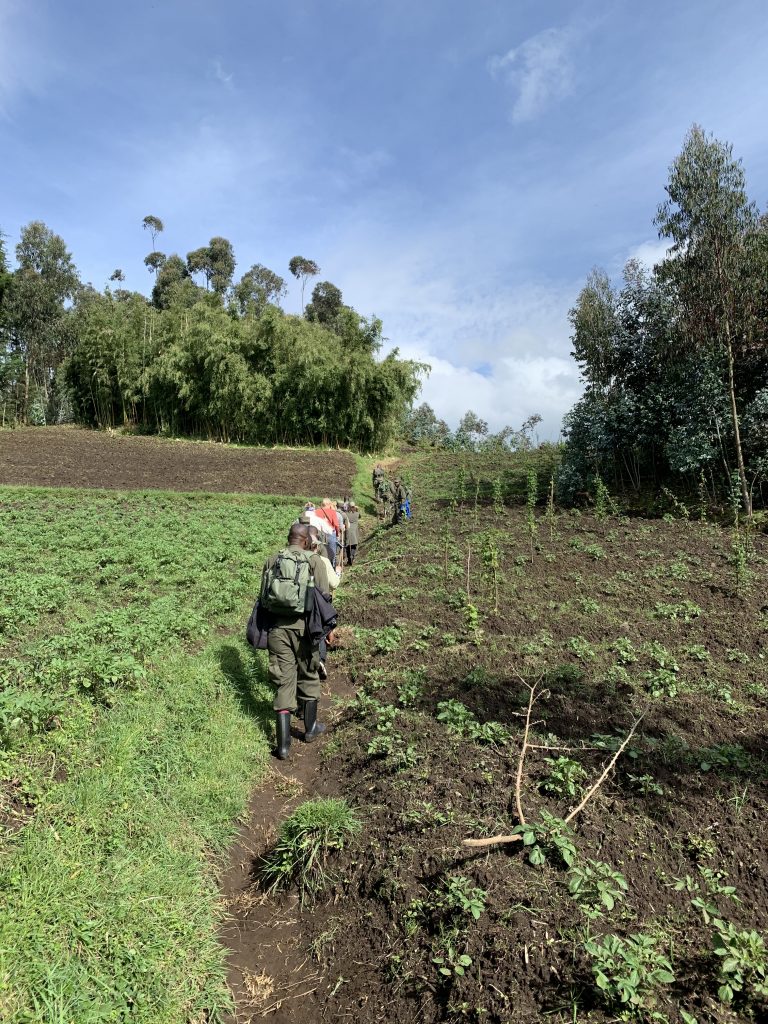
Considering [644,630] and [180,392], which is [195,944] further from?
[180,392]

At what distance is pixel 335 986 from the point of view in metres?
2.64

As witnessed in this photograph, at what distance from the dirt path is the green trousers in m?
0.68

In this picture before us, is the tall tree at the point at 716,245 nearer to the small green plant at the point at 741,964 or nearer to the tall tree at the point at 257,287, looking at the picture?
the small green plant at the point at 741,964

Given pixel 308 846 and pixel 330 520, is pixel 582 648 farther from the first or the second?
pixel 330 520

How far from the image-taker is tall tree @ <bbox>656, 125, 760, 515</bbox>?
506 inches

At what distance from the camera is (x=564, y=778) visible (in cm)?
353

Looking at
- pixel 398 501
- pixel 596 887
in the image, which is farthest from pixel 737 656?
pixel 398 501

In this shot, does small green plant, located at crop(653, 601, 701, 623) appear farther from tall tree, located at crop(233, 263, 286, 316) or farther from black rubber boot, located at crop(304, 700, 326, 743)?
tall tree, located at crop(233, 263, 286, 316)

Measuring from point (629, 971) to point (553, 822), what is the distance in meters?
0.89

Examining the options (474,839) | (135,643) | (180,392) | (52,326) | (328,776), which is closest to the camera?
(474,839)

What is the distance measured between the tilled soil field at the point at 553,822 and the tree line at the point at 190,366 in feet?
81.1

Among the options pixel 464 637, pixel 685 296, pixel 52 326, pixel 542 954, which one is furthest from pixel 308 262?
pixel 542 954

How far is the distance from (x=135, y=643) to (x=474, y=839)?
12.4 ft

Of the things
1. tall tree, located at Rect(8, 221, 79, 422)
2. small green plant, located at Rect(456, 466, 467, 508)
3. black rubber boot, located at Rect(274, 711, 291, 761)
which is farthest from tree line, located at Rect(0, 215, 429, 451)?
black rubber boot, located at Rect(274, 711, 291, 761)
